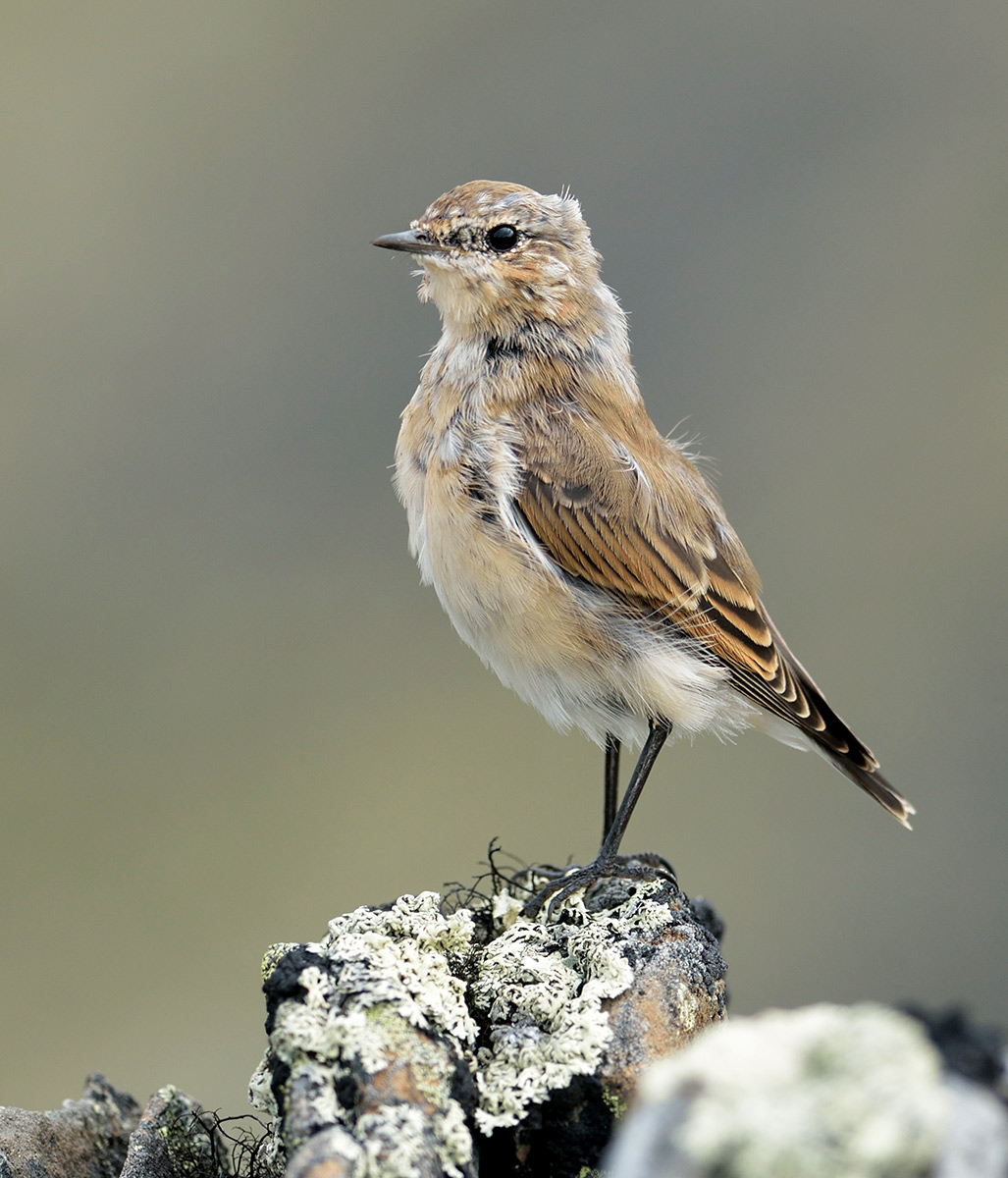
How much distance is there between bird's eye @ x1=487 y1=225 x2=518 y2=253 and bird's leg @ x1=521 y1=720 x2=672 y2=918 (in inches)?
94.5

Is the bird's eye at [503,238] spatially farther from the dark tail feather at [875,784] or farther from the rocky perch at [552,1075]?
the rocky perch at [552,1075]

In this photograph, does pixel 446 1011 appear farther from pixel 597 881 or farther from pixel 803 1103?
pixel 597 881

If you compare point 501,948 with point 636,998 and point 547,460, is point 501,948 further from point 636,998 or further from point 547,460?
point 547,460

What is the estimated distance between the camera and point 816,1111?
5.92ft

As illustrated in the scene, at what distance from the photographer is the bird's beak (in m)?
5.46

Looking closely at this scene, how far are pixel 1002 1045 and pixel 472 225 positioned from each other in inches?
174

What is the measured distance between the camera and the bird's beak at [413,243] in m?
5.46

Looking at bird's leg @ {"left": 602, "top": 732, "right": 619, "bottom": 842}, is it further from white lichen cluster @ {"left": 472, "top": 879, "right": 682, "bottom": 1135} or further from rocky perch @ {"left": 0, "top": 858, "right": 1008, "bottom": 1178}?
white lichen cluster @ {"left": 472, "top": 879, "right": 682, "bottom": 1135}

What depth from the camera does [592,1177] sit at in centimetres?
296

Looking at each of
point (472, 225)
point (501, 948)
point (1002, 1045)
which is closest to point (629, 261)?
point (472, 225)

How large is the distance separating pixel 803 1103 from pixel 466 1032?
149 cm

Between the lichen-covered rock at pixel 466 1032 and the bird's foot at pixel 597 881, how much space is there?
50 centimetres

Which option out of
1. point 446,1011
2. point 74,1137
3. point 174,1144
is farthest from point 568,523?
point 74,1137

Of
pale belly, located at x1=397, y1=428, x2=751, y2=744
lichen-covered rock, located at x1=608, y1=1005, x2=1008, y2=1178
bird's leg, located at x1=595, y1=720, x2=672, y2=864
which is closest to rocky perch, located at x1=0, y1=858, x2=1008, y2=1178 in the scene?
lichen-covered rock, located at x1=608, y1=1005, x2=1008, y2=1178
